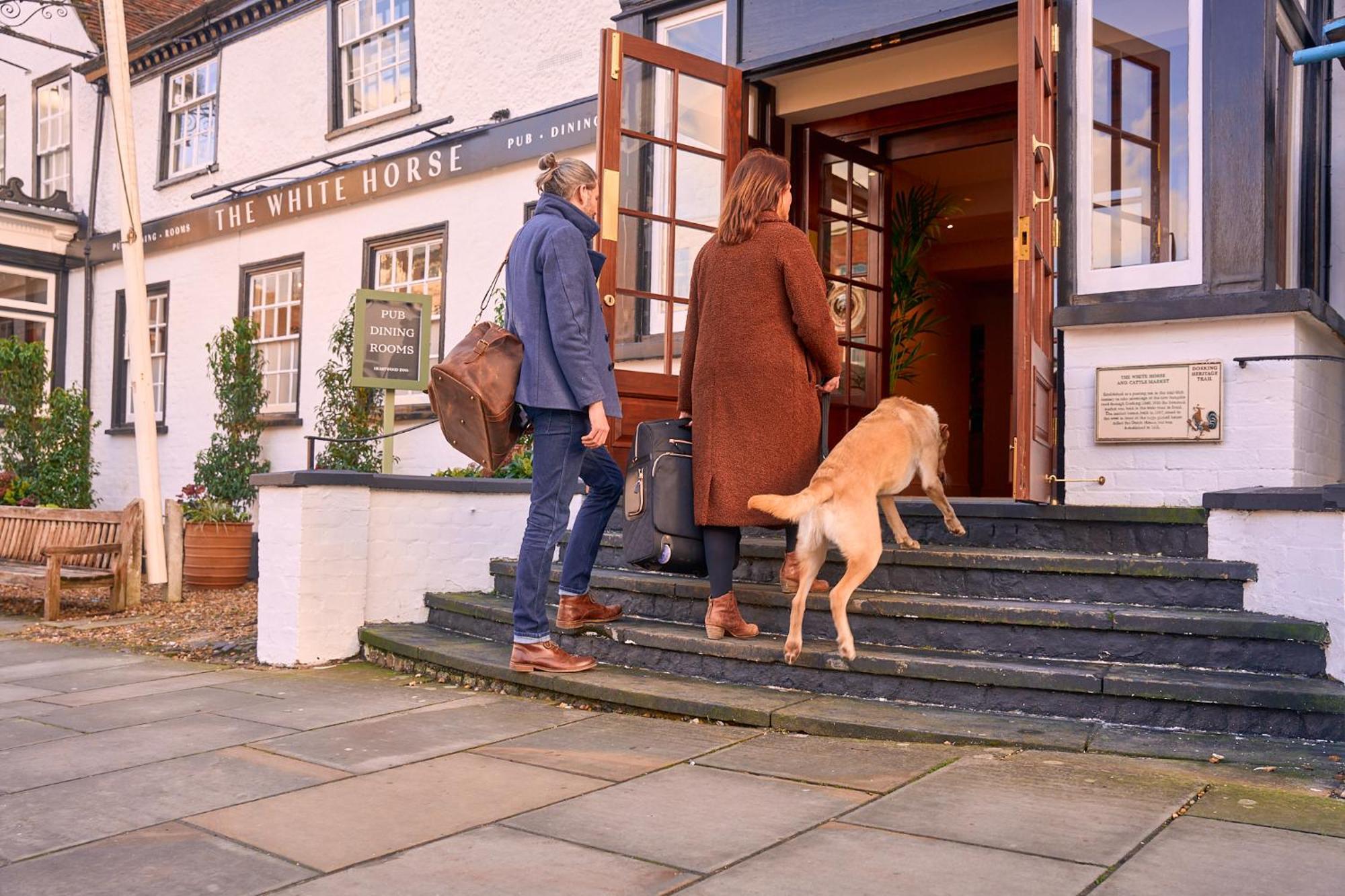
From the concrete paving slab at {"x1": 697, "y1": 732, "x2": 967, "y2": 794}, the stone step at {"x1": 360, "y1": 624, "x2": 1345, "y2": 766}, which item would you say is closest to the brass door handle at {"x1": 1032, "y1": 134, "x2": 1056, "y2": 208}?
the stone step at {"x1": 360, "y1": 624, "x2": 1345, "y2": 766}

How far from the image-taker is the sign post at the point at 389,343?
25.2 ft

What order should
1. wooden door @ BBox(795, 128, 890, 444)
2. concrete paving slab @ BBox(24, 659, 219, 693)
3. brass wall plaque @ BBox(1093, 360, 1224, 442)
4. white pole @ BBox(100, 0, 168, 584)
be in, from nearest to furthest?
brass wall plaque @ BBox(1093, 360, 1224, 442), concrete paving slab @ BBox(24, 659, 219, 693), wooden door @ BBox(795, 128, 890, 444), white pole @ BBox(100, 0, 168, 584)

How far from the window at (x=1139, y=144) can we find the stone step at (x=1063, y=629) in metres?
2.05

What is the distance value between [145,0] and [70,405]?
5.74 metres

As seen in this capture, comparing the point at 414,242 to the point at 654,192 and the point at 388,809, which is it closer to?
the point at 654,192

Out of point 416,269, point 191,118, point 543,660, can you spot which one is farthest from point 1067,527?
point 191,118

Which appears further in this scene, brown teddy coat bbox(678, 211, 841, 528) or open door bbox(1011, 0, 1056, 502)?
open door bbox(1011, 0, 1056, 502)

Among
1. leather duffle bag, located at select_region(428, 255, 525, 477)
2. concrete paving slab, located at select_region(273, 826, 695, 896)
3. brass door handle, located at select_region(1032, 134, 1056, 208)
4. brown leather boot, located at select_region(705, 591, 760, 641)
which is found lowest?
concrete paving slab, located at select_region(273, 826, 695, 896)

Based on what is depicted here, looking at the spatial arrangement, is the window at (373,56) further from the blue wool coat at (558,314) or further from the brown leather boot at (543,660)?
the brown leather boot at (543,660)

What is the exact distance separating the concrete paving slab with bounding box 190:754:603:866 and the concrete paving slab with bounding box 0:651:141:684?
3064 mm

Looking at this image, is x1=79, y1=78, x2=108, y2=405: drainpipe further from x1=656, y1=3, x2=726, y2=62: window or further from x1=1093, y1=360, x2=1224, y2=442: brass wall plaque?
x1=1093, y1=360, x2=1224, y2=442: brass wall plaque

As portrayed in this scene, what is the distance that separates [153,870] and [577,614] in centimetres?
241

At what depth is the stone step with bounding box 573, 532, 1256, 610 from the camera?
4.35 metres

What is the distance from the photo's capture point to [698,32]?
7781 millimetres
